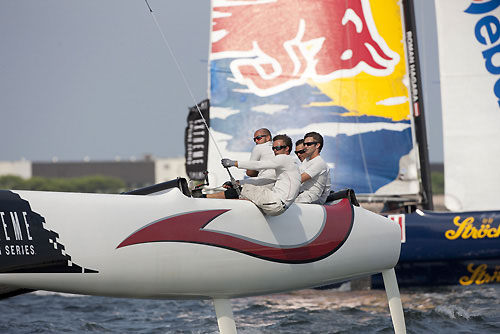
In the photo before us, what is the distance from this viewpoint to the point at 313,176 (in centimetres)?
669

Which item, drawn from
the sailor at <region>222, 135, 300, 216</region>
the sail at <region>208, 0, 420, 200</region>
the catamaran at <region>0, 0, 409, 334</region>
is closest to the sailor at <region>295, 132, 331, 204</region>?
the catamaran at <region>0, 0, 409, 334</region>

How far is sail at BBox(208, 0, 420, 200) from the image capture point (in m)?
12.2

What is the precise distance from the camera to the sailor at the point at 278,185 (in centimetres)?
561

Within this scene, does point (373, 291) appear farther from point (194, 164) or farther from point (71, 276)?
point (71, 276)

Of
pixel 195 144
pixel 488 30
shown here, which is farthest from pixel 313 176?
pixel 195 144

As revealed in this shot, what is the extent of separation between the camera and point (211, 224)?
17.8ft

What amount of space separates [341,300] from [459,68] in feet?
13.5

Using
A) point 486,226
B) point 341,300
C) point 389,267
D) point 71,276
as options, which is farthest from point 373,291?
point 71,276

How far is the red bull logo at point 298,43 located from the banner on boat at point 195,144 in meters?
1.48

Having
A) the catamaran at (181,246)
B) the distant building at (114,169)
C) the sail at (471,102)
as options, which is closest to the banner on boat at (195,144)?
the sail at (471,102)

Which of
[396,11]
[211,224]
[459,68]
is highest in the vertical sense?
[396,11]

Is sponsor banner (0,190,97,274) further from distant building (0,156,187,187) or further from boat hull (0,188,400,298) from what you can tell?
distant building (0,156,187,187)

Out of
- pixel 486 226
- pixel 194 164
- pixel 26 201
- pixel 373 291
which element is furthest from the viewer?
pixel 194 164

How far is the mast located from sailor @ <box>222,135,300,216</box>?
682 centimetres
